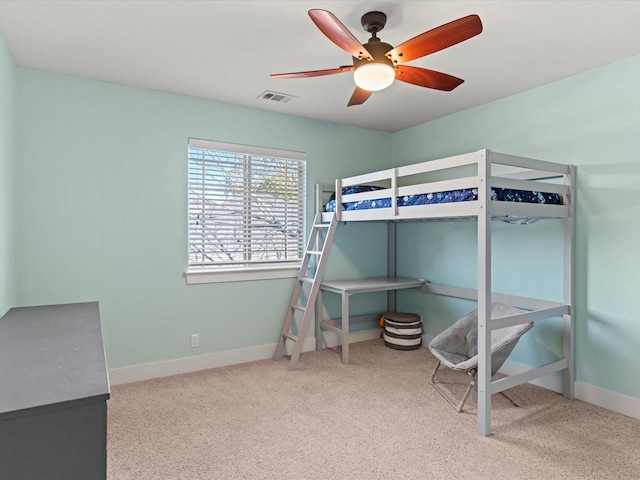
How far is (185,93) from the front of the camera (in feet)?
10.8

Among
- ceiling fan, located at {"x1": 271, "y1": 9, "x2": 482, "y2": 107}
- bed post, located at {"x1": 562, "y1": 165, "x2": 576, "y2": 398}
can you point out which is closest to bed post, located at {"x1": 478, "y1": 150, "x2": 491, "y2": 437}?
ceiling fan, located at {"x1": 271, "y1": 9, "x2": 482, "y2": 107}

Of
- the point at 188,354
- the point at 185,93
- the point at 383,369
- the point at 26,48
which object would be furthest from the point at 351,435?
the point at 26,48

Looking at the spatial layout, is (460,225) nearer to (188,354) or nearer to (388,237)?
(388,237)

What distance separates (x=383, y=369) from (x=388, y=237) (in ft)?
5.33

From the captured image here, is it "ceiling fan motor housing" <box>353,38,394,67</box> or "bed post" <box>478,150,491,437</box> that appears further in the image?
"bed post" <box>478,150,491,437</box>

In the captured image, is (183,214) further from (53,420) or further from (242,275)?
(53,420)

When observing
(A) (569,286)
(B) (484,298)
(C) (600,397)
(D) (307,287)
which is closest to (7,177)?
(D) (307,287)

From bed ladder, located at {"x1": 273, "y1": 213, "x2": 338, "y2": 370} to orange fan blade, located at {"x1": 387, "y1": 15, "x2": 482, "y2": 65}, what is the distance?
6.14ft

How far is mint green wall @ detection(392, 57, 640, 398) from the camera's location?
8.67 ft

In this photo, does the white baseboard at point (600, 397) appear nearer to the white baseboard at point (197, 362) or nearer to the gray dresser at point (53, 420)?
the white baseboard at point (197, 362)

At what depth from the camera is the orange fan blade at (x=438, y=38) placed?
170cm

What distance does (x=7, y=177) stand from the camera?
2459 millimetres

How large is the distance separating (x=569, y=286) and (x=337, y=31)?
8.01 feet

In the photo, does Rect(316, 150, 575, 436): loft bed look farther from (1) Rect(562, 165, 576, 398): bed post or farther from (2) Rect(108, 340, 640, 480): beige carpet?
(2) Rect(108, 340, 640, 480): beige carpet
